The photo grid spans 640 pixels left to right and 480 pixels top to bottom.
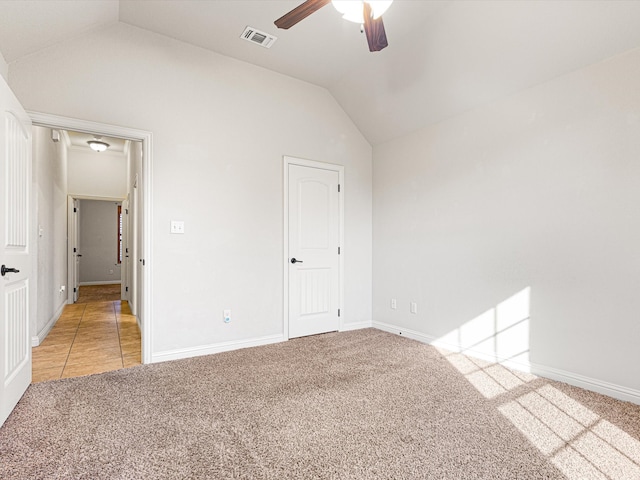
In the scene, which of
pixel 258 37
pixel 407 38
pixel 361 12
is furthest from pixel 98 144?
pixel 361 12

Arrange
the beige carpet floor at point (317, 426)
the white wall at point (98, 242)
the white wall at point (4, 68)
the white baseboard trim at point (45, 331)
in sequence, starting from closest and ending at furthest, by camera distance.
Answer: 1. the beige carpet floor at point (317, 426)
2. the white wall at point (4, 68)
3. the white baseboard trim at point (45, 331)
4. the white wall at point (98, 242)

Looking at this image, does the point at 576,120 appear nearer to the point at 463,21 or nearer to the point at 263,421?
the point at 463,21

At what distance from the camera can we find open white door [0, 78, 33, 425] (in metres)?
2.09

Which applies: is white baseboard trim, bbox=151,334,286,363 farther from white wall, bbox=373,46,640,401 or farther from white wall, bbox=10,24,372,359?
white wall, bbox=373,46,640,401

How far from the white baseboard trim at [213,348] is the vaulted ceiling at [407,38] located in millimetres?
2670

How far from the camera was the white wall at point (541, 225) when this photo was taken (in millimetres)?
2471

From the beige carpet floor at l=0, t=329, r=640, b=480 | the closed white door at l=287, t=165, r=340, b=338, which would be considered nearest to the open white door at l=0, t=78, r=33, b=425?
the beige carpet floor at l=0, t=329, r=640, b=480

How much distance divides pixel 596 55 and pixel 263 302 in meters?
3.58

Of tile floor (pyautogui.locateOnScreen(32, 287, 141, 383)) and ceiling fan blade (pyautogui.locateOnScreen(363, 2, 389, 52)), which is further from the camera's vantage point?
tile floor (pyautogui.locateOnScreen(32, 287, 141, 383))

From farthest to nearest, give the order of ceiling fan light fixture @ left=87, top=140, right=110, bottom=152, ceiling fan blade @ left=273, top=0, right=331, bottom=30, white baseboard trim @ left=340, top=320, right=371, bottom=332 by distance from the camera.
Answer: ceiling fan light fixture @ left=87, top=140, right=110, bottom=152 → white baseboard trim @ left=340, top=320, right=371, bottom=332 → ceiling fan blade @ left=273, top=0, right=331, bottom=30

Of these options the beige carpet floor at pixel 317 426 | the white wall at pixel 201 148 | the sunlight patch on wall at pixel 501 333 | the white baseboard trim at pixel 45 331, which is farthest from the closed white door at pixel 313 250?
the white baseboard trim at pixel 45 331

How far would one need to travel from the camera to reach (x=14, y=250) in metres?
2.32

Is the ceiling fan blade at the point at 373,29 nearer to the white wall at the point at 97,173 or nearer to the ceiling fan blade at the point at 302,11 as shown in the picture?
the ceiling fan blade at the point at 302,11

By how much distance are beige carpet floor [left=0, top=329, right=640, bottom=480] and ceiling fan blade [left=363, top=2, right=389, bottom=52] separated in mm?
2238
